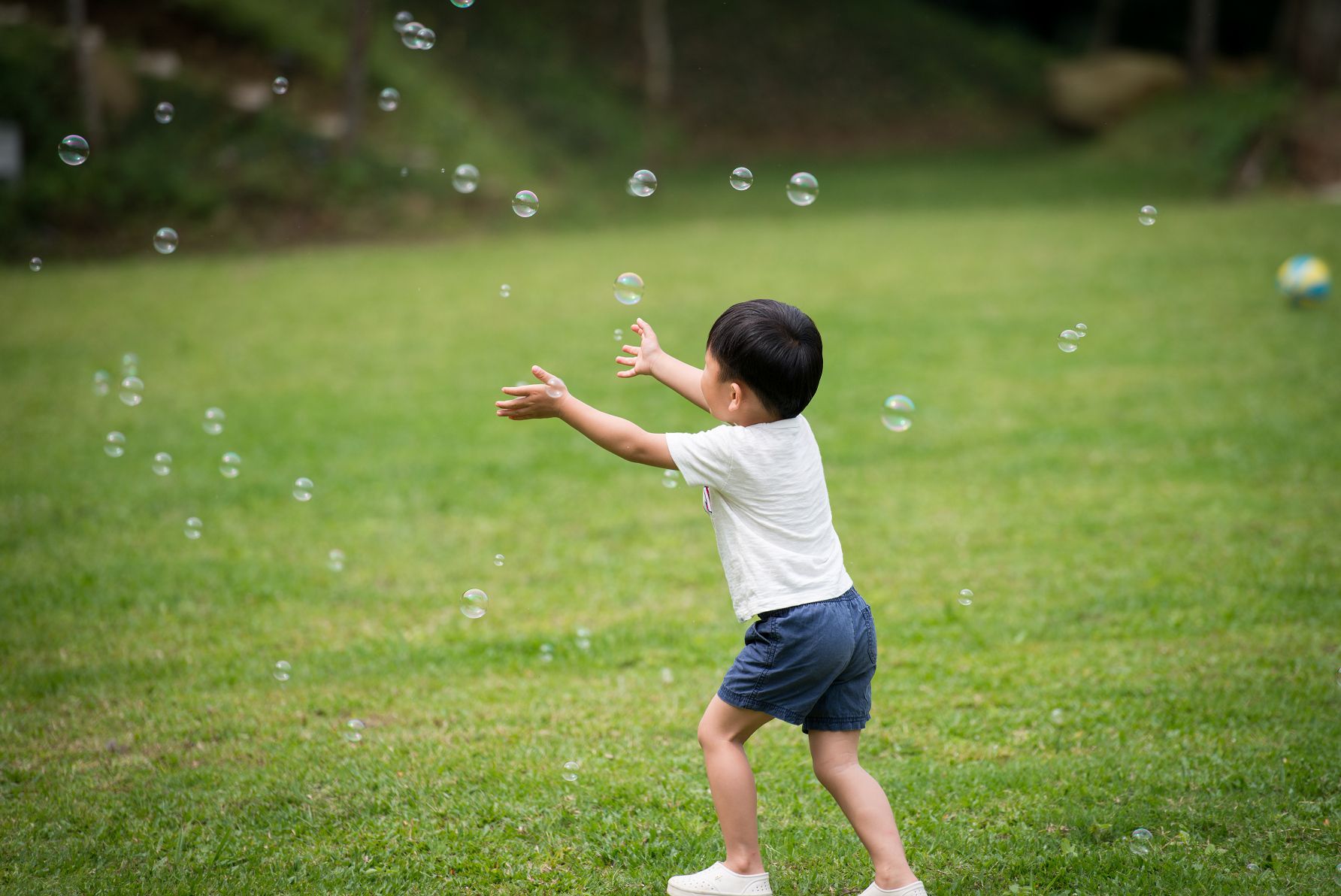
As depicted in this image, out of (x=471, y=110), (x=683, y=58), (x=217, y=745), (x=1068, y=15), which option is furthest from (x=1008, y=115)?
(x=217, y=745)

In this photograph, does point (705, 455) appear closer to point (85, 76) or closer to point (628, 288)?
point (628, 288)

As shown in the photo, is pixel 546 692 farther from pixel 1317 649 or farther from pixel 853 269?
pixel 853 269

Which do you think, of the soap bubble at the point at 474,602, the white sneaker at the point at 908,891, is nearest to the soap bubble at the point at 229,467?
the soap bubble at the point at 474,602

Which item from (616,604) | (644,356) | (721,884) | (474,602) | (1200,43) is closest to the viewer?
(721,884)

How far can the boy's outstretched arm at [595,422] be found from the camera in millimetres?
2564

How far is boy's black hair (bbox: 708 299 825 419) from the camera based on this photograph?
2.53m

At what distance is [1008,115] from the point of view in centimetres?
2336

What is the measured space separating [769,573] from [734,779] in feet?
1.53

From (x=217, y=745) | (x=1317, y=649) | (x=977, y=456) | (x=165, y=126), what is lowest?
(x=217, y=745)

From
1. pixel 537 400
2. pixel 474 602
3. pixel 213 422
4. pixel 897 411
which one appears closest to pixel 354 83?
pixel 213 422

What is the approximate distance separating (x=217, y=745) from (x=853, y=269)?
8641 millimetres

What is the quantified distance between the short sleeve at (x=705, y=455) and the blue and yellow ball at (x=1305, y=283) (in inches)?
Result: 313

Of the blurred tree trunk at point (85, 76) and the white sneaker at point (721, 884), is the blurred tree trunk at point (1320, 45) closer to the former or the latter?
the blurred tree trunk at point (85, 76)

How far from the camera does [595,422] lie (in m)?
2.59
